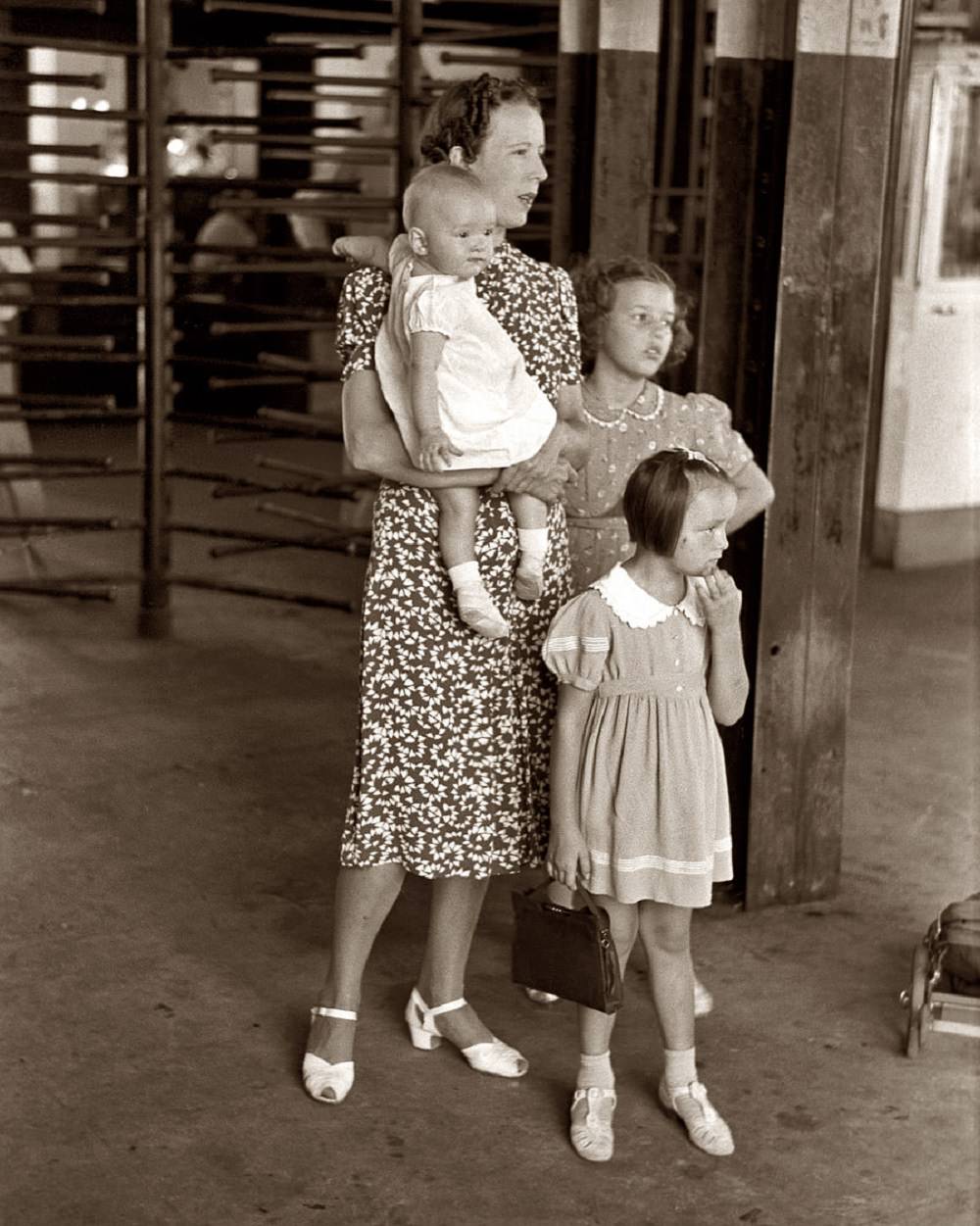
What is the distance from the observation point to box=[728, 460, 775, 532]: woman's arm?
11.2 ft

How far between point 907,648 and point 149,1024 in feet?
12.4

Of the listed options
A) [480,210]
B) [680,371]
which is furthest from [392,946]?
[680,371]

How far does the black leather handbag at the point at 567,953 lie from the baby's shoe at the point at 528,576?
0.51 metres

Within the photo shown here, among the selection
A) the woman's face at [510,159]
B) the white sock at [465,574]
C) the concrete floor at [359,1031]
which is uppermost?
the woman's face at [510,159]

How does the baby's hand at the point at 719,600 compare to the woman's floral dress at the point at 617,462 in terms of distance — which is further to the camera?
the woman's floral dress at the point at 617,462

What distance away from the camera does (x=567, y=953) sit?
289cm

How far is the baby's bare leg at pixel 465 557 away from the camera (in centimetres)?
292

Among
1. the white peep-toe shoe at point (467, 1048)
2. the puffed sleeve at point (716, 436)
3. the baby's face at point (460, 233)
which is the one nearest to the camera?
the baby's face at point (460, 233)

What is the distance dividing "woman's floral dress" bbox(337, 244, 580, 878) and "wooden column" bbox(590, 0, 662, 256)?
3.75 feet

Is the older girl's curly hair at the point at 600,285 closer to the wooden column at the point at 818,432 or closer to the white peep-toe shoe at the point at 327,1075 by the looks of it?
the wooden column at the point at 818,432

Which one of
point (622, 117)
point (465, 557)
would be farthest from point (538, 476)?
point (622, 117)

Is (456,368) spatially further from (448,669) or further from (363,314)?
(448,669)

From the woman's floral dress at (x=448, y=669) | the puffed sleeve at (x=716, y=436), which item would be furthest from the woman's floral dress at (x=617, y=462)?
the woman's floral dress at (x=448, y=669)

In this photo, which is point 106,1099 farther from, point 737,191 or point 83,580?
point 83,580
